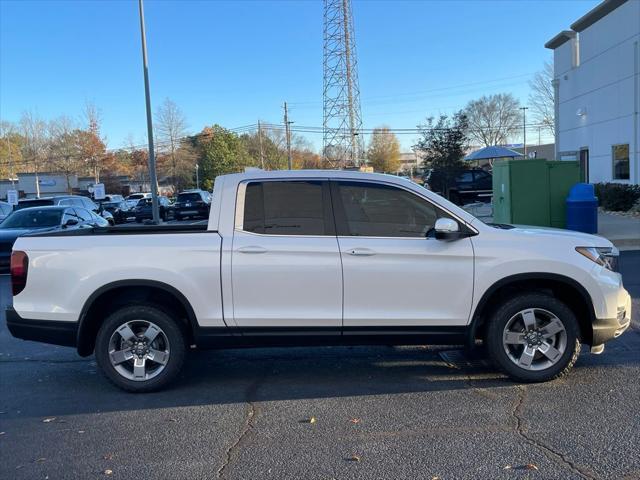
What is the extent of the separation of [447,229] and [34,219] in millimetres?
11845

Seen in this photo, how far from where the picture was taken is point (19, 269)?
15.8 feet

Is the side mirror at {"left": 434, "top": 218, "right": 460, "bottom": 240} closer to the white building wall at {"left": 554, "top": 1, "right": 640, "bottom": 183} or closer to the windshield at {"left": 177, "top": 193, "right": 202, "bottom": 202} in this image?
the white building wall at {"left": 554, "top": 1, "right": 640, "bottom": 183}

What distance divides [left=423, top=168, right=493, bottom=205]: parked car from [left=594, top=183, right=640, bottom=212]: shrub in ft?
18.0

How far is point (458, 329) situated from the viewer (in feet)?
15.5

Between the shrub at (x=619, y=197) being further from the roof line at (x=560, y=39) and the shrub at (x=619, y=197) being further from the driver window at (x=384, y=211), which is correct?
the driver window at (x=384, y=211)

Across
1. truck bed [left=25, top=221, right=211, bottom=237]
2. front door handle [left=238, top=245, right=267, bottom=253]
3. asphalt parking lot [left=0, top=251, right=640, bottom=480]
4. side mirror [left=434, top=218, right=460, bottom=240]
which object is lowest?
asphalt parking lot [left=0, top=251, right=640, bottom=480]

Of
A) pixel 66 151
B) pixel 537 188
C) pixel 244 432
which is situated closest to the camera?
pixel 244 432

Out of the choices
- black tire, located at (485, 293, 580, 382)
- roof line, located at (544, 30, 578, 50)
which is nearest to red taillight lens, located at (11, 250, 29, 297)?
black tire, located at (485, 293, 580, 382)

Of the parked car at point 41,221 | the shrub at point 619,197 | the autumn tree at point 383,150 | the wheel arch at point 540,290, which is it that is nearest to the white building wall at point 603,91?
the shrub at point 619,197

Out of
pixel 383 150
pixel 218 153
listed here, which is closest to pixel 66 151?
pixel 218 153

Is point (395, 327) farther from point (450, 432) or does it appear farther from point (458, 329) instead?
point (450, 432)

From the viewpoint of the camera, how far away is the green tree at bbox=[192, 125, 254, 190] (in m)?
70.4

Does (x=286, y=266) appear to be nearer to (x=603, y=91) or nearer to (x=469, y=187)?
(x=469, y=187)

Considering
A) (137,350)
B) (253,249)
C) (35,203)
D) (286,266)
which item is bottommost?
(137,350)
